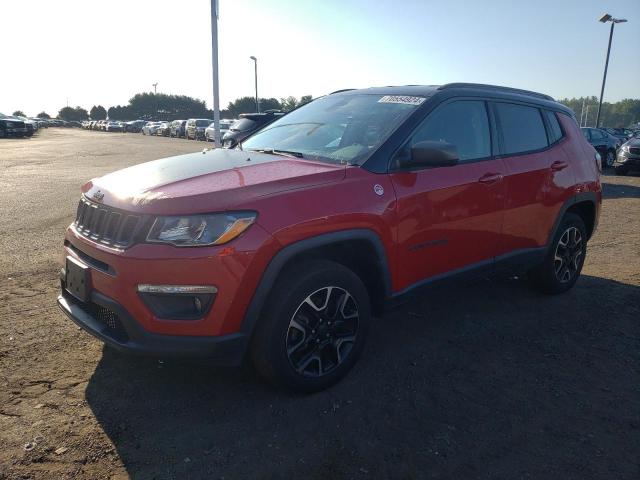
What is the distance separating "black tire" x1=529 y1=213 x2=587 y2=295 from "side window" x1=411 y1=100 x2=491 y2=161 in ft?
4.50

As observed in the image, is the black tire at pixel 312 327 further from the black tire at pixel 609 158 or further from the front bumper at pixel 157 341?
the black tire at pixel 609 158

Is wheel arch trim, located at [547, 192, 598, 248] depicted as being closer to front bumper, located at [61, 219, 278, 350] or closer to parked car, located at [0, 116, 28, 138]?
front bumper, located at [61, 219, 278, 350]

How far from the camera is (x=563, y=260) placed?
489 cm

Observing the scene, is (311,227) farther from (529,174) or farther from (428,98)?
(529,174)

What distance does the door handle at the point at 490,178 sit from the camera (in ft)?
12.5

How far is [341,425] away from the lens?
2822 millimetres

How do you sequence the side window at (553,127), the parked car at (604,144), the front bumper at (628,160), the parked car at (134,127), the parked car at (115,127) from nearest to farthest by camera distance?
the side window at (553,127)
the front bumper at (628,160)
the parked car at (604,144)
the parked car at (134,127)
the parked car at (115,127)

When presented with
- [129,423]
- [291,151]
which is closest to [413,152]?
[291,151]

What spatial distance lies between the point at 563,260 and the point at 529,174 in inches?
45.9

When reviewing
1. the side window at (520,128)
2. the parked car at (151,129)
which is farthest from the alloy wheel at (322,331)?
the parked car at (151,129)

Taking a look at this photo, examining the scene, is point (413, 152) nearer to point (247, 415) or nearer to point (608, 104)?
point (247, 415)

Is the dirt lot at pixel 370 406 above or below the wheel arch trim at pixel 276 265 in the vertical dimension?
below

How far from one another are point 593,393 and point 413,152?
1919 millimetres

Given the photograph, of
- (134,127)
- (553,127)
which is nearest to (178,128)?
(134,127)
